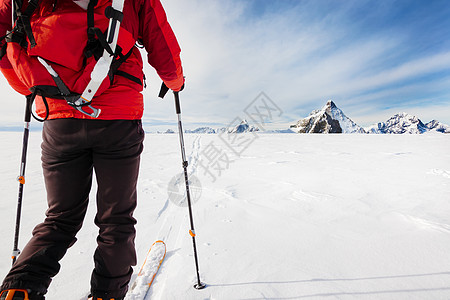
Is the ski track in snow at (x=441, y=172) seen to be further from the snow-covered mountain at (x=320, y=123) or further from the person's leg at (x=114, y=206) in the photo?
the snow-covered mountain at (x=320, y=123)

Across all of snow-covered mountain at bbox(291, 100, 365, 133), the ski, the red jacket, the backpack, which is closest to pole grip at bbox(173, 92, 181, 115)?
the red jacket

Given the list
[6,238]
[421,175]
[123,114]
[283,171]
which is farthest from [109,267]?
[421,175]

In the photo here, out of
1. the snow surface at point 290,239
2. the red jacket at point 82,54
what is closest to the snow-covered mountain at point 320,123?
the snow surface at point 290,239

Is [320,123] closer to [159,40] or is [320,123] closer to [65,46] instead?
[159,40]

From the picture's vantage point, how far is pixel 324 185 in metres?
3.65

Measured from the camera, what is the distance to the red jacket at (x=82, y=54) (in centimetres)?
85

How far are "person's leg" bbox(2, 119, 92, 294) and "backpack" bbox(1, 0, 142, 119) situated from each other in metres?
0.20

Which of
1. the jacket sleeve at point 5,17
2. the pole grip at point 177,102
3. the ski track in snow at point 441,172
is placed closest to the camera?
the jacket sleeve at point 5,17

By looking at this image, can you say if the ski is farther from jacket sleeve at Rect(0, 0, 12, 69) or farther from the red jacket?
jacket sleeve at Rect(0, 0, 12, 69)

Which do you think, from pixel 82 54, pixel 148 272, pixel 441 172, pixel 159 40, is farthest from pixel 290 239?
pixel 441 172

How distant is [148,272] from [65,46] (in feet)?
5.39

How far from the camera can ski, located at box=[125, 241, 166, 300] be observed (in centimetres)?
141

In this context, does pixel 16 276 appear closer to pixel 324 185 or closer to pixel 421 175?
Answer: pixel 324 185

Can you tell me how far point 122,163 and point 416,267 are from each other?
234cm
